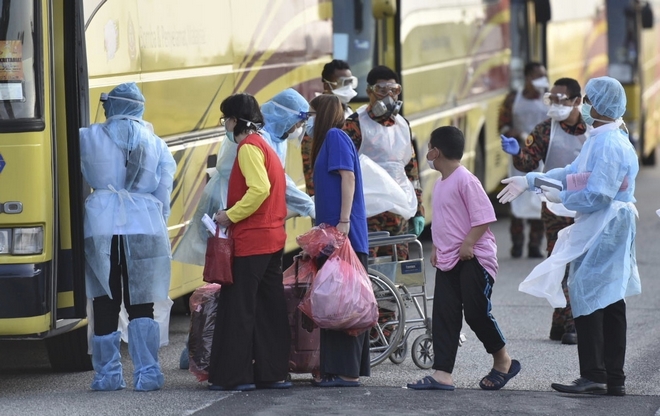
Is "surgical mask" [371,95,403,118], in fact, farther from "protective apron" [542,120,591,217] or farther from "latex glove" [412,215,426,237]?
"protective apron" [542,120,591,217]

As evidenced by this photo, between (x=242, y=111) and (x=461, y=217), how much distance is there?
4.11 feet

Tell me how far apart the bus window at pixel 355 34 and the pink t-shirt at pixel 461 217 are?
508cm

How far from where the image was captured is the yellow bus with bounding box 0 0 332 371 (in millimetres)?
7027

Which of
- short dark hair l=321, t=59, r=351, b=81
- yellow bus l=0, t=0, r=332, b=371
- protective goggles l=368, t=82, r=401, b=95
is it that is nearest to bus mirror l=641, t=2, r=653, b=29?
yellow bus l=0, t=0, r=332, b=371

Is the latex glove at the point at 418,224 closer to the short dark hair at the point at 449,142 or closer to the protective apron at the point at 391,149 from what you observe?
the protective apron at the point at 391,149

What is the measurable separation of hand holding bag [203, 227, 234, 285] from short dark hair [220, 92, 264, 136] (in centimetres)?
55

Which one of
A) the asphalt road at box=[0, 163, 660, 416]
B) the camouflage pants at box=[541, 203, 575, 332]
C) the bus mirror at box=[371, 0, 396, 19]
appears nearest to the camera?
the asphalt road at box=[0, 163, 660, 416]

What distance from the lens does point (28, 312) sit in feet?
23.1

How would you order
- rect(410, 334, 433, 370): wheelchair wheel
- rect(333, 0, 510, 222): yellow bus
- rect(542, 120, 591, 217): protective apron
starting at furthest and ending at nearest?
1. rect(333, 0, 510, 222): yellow bus
2. rect(542, 120, 591, 217): protective apron
3. rect(410, 334, 433, 370): wheelchair wheel

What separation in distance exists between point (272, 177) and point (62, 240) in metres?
1.14

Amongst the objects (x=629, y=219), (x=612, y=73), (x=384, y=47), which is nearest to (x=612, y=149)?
(x=629, y=219)

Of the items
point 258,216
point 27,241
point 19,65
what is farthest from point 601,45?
point 27,241

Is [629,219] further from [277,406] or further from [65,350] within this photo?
[65,350]

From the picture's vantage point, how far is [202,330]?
25.2 feet
